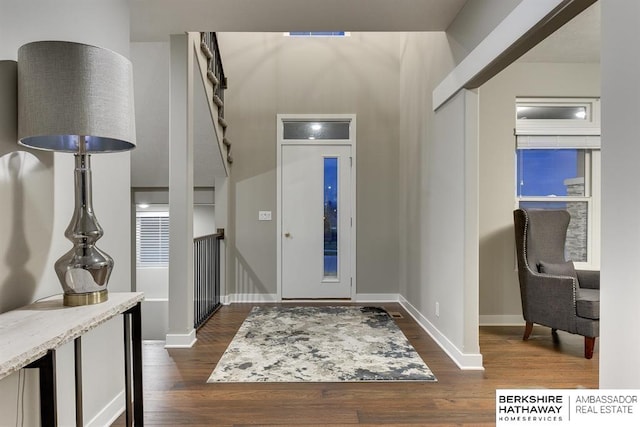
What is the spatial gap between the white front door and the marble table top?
3.29 meters

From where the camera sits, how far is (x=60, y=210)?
1697 millimetres

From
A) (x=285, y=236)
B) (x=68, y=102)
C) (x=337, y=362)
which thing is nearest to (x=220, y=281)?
(x=285, y=236)

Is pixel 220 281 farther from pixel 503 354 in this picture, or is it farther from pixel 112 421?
pixel 503 354

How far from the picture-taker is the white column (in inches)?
124

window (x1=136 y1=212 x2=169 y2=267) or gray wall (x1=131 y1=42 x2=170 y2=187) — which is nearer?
gray wall (x1=131 y1=42 x2=170 y2=187)

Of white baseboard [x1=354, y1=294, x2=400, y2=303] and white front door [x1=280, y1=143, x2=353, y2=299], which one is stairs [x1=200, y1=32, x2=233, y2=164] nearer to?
white front door [x1=280, y1=143, x2=353, y2=299]

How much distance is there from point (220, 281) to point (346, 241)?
1.68m

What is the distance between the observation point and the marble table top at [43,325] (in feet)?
3.15

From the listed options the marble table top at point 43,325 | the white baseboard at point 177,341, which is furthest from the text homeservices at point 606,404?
the white baseboard at point 177,341

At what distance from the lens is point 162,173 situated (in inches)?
185

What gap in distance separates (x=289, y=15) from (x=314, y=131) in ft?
7.32

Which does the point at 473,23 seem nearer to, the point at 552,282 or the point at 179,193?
the point at 552,282

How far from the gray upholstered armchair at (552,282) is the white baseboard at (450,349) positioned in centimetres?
81

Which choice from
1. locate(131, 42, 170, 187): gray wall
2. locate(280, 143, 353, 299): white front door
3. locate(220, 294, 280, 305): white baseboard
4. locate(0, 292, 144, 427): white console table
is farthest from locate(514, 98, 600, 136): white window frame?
locate(0, 292, 144, 427): white console table
